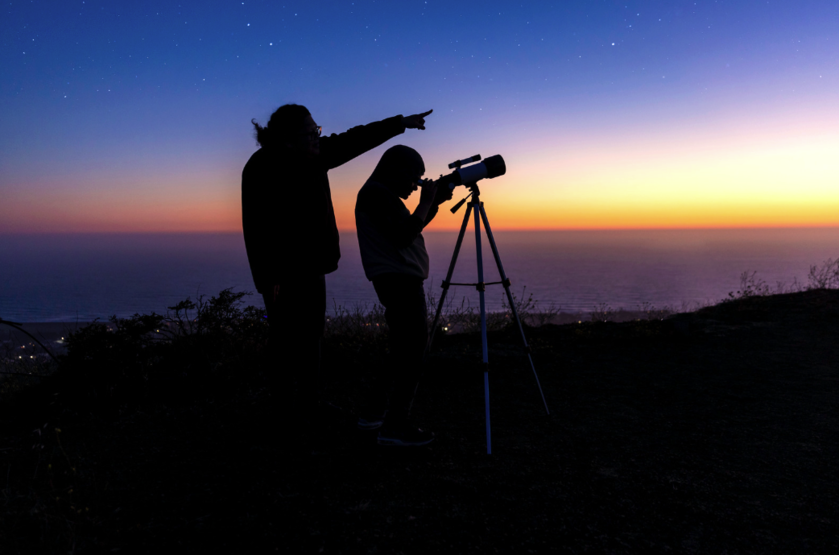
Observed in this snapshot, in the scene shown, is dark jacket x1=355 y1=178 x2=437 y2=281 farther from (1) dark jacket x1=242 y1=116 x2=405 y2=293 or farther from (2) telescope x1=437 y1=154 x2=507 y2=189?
(2) telescope x1=437 y1=154 x2=507 y2=189

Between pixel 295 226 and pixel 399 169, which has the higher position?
pixel 399 169

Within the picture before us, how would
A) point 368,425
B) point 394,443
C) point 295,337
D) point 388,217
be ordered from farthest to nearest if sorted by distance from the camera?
point 368,425
point 295,337
point 394,443
point 388,217

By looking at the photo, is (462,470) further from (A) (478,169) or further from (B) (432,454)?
(A) (478,169)

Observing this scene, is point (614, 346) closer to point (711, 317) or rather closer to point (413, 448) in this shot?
point (711, 317)

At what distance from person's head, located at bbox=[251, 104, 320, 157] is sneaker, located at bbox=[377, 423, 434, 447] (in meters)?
1.91

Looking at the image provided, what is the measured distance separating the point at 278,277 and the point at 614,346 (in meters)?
4.91

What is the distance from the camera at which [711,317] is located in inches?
303

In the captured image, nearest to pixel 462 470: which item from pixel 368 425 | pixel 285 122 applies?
pixel 368 425

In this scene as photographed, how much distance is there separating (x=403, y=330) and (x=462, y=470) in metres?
0.95

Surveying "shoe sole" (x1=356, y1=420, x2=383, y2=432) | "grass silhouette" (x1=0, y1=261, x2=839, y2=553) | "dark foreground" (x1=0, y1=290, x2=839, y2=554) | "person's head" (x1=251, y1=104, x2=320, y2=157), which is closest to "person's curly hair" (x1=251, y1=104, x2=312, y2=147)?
"person's head" (x1=251, y1=104, x2=320, y2=157)

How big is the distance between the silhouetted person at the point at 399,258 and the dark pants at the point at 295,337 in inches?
19.9

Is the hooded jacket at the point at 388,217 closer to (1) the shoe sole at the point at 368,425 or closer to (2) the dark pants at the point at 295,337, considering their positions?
(2) the dark pants at the point at 295,337

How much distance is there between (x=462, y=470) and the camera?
9.37 feet

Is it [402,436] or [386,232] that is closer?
[386,232]
